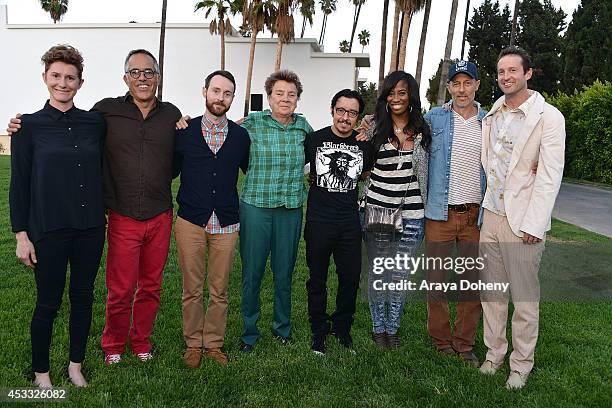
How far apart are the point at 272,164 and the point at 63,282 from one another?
5.63ft

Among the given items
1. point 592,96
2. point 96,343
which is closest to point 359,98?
point 96,343

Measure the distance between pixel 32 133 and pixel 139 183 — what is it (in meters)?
0.75

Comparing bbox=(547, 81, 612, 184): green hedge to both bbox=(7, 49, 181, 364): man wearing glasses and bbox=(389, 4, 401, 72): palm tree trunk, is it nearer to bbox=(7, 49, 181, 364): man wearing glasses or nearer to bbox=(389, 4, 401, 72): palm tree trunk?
bbox=(389, 4, 401, 72): palm tree trunk

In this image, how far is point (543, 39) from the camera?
129 feet

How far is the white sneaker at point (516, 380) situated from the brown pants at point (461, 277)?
526mm

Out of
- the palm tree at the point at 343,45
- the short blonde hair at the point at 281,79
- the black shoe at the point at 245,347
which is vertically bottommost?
the black shoe at the point at 245,347

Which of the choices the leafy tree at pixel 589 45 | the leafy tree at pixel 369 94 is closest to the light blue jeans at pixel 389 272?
the leafy tree at pixel 589 45

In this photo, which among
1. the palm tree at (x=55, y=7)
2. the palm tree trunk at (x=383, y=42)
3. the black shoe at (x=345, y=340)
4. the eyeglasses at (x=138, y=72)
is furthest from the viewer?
the palm tree at (x=55, y=7)

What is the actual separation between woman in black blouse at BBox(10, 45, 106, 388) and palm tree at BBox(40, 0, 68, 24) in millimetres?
44146

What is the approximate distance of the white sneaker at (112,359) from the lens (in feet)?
12.6

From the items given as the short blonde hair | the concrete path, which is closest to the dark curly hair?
the short blonde hair

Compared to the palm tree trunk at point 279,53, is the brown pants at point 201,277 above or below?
below

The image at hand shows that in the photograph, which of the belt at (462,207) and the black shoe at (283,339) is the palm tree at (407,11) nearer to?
the belt at (462,207)

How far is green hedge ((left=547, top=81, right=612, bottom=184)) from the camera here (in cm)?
1911
